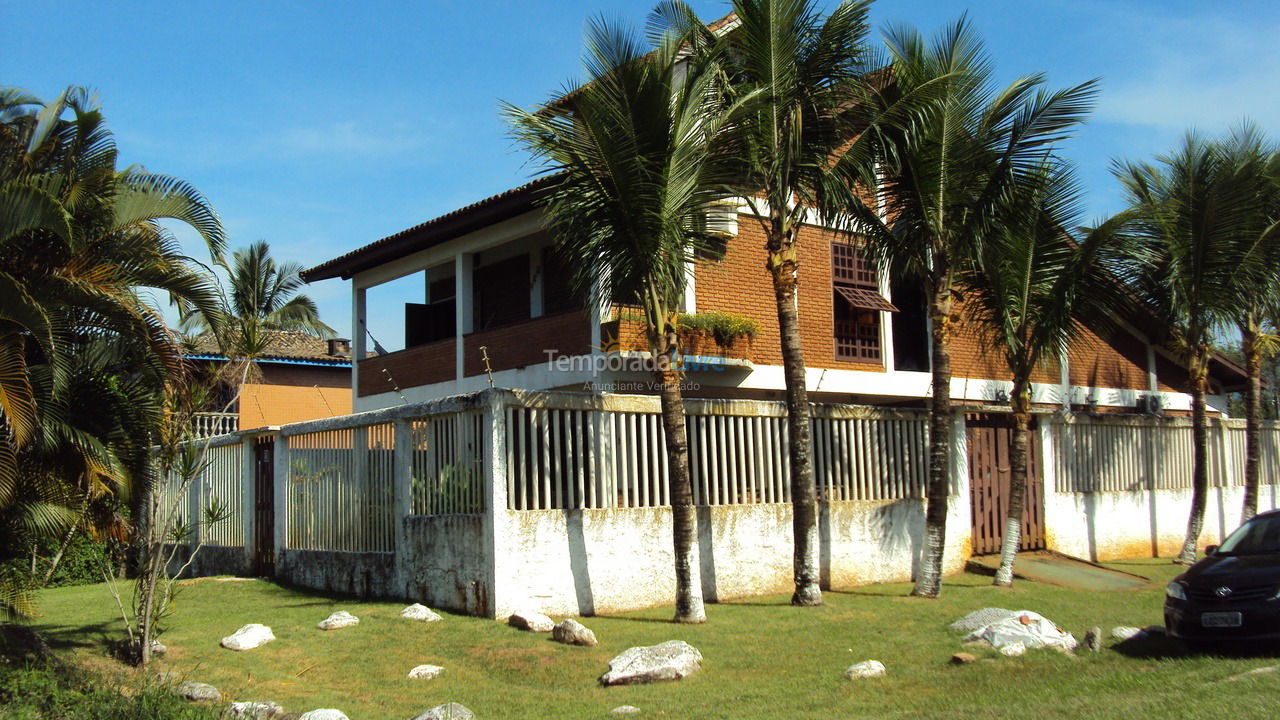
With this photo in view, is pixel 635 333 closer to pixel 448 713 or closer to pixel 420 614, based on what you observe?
pixel 420 614

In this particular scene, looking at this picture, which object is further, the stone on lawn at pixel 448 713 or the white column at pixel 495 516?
the white column at pixel 495 516

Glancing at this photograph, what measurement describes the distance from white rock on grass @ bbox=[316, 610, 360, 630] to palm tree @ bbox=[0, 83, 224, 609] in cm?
229

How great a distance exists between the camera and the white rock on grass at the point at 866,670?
29.8ft

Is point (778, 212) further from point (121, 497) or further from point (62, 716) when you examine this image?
point (62, 716)

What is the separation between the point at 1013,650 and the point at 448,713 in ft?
16.4

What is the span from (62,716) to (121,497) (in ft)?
9.30

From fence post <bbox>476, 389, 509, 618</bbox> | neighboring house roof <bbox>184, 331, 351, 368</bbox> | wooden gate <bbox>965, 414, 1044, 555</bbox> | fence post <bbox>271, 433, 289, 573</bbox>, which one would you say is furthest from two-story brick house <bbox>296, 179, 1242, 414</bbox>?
neighboring house roof <bbox>184, 331, 351, 368</bbox>

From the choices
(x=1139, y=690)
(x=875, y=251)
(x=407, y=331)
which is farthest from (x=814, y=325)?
(x=1139, y=690)

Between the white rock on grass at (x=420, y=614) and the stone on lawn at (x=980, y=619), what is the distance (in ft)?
17.6

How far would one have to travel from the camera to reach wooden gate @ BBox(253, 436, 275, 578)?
51.3ft

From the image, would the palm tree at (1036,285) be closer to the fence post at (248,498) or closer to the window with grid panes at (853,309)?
the window with grid panes at (853,309)

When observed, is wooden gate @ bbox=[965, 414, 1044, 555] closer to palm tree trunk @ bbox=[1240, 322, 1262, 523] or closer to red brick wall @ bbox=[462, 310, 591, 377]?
palm tree trunk @ bbox=[1240, 322, 1262, 523]

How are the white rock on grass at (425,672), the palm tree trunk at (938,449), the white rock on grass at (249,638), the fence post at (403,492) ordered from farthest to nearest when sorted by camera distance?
the palm tree trunk at (938,449) < the fence post at (403,492) < the white rock on grass at (249,638) < the white rock on grass at (425,672)

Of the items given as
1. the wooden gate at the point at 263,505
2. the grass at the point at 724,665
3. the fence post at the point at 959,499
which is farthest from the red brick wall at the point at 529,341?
the fence post at the point at 959,499
